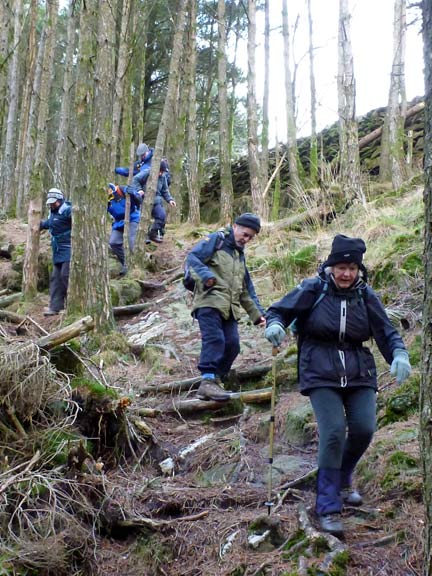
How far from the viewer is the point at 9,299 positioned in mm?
10555

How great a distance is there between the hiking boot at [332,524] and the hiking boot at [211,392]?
2.35m

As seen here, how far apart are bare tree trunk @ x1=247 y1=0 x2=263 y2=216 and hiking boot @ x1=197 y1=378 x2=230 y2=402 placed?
8775 mm

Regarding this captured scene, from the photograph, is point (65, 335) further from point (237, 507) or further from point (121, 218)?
point (121, 218)

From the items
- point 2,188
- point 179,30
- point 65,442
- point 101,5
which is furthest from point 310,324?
point 2,188

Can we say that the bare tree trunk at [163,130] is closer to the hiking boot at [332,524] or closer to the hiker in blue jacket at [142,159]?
the hiker in blue jacket at [142,159]

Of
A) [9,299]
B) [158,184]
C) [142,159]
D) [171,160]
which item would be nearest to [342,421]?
[9,299]

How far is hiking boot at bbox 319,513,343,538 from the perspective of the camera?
11.6 ft

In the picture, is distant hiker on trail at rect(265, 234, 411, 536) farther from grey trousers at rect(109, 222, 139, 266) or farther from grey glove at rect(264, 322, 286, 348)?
grey trousers at rect(109, 222, 139, 266)

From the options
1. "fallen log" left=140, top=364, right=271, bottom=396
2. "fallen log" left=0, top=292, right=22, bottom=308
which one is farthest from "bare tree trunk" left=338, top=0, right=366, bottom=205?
"fallen log" left=0, top=292, right=22, bottom=308

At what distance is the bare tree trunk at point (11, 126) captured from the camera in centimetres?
1733

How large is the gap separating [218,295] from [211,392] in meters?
0.96

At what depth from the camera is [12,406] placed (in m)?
4.39

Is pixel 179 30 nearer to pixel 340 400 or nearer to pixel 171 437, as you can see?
pixel 171 437

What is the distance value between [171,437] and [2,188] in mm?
14989
